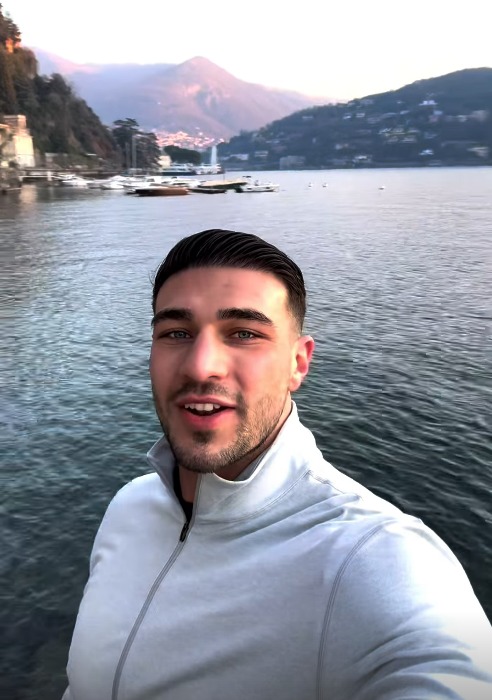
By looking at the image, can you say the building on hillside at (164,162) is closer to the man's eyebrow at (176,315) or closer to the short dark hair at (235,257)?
the short dark hair at (235,257)

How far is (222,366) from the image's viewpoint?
176 cm

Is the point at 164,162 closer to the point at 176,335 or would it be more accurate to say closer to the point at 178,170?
the point at 178,170

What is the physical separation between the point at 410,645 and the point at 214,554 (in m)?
0.61

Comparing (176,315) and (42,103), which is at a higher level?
(42,103)

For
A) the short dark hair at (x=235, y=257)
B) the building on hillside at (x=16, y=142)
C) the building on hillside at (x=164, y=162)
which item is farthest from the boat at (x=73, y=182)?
the short dark hair at (x=235, y=257)

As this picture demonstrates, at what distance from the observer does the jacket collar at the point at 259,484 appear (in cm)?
174

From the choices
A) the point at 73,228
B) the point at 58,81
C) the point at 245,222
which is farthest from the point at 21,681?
the point at 58,81

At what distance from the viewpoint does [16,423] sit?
1134 cm

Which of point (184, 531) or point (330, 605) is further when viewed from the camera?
point (184, 531)

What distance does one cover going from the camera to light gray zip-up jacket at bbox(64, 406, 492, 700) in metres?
1.38

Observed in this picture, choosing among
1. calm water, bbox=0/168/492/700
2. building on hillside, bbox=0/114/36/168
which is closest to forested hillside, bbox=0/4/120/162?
building on hillside, bbox=0/114/36/168

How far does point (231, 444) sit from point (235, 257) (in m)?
0.59

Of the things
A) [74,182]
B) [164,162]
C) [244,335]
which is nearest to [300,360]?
[244,335]

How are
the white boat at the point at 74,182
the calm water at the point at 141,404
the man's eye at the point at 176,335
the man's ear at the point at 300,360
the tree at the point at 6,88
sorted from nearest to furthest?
the man's eye at the point at 176,335 < the man's ear at the point at 300,360 < the calm water at the point at 141,404 < the white boat at the point at 74,182 < the tree at the point at 6,88
